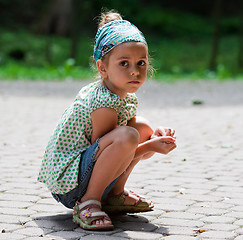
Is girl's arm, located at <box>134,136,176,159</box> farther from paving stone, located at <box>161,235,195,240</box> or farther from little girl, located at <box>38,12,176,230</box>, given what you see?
paving stone, located at <box>161,235,195,240</box>

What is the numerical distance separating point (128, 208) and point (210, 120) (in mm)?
4897

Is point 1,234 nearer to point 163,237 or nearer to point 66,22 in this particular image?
point 163,237

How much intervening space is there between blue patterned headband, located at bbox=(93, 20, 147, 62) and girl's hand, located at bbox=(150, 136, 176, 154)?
1.80 feet

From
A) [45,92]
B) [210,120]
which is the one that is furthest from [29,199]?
[45,92]

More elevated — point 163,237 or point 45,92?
point 45,92

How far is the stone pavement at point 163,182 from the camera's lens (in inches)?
121

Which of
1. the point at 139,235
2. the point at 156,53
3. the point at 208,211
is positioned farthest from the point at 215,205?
the point at 156,53

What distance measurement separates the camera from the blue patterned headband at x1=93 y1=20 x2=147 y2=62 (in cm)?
315

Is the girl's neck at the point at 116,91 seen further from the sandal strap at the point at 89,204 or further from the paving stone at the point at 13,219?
the paving stone at the point at 13,219

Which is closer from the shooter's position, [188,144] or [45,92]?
[188,144]

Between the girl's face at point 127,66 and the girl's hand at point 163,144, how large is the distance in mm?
309

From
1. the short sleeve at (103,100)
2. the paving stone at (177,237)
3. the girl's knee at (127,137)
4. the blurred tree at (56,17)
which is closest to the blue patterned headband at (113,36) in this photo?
the short sleeve at (103,100)

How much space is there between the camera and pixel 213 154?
556 centimetres

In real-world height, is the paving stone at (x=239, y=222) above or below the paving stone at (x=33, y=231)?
below
